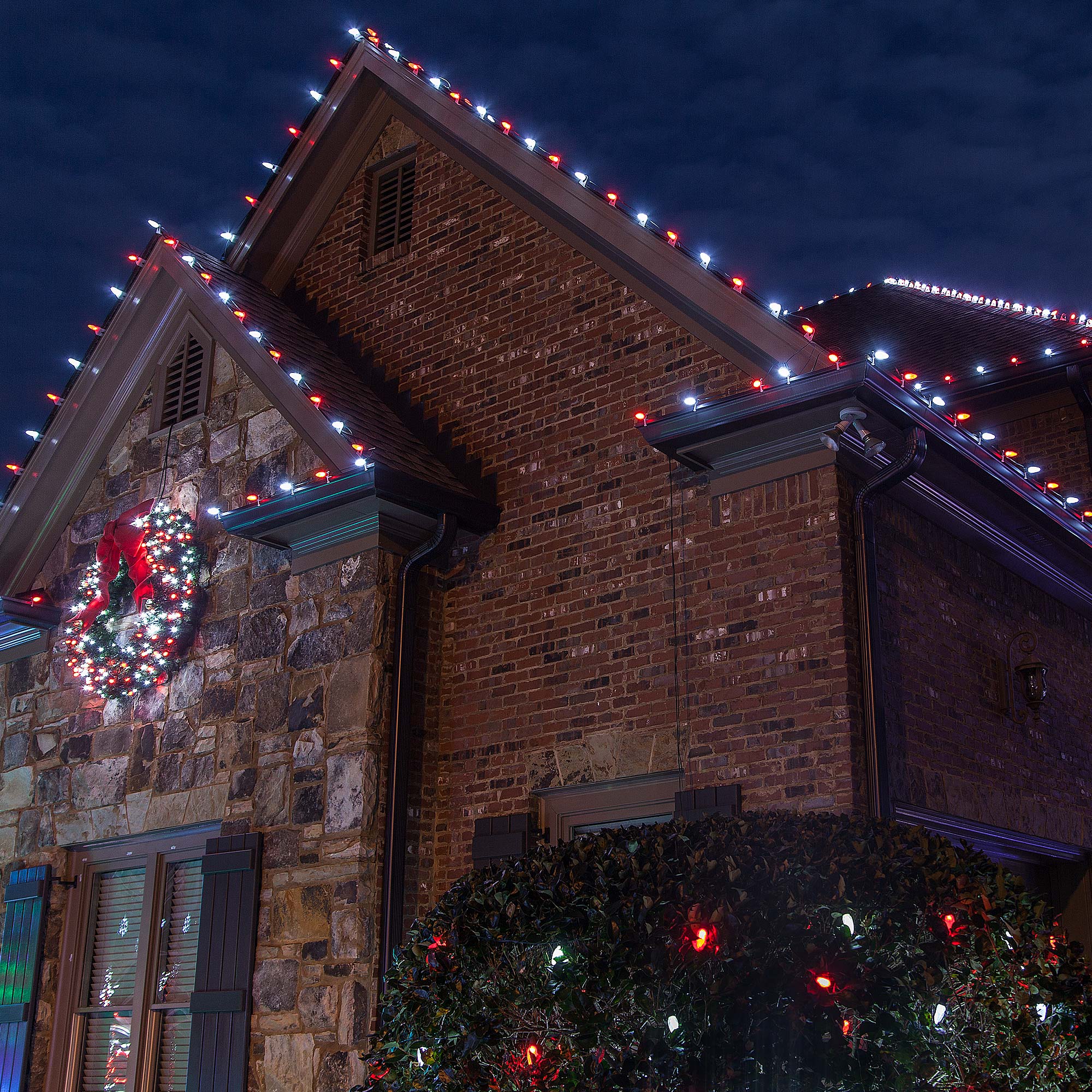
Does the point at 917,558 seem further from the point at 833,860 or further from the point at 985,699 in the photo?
the point at 833,860

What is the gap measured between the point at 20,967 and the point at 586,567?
5.30 meters

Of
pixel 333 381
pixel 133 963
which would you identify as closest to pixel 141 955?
pixel 133 963

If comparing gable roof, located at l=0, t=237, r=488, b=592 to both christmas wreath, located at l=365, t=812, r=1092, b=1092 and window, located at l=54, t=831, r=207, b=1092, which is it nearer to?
window, located at l=54, t=831, r=207, b=1092

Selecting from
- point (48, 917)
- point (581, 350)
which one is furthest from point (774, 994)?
point (48, 917)

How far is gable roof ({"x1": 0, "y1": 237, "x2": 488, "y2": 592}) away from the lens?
9.41m

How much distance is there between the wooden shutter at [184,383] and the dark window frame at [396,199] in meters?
1.62

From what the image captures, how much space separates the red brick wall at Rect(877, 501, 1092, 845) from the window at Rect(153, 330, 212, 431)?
5235 millimetres

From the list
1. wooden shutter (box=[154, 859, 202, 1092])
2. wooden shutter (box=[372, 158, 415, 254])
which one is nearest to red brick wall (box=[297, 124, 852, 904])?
wooden shutter (box=[372, 158, 415, 254])

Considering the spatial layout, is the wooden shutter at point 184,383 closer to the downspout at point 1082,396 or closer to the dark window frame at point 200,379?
the dark window frame at point 200,379

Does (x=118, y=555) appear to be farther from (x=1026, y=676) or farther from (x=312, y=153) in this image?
(x=1026, y=676)

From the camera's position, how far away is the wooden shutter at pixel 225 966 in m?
8.20

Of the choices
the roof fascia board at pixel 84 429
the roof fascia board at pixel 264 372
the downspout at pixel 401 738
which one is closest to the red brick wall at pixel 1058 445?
the downspout at pixel 401 738

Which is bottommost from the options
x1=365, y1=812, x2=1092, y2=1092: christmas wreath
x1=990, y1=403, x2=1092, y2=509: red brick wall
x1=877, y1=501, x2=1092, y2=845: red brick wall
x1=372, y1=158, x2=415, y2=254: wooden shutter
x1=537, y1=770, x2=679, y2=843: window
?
x1=365, y1=812, x2=1092, y2=1092: christmas wreath

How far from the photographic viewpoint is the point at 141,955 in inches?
362
